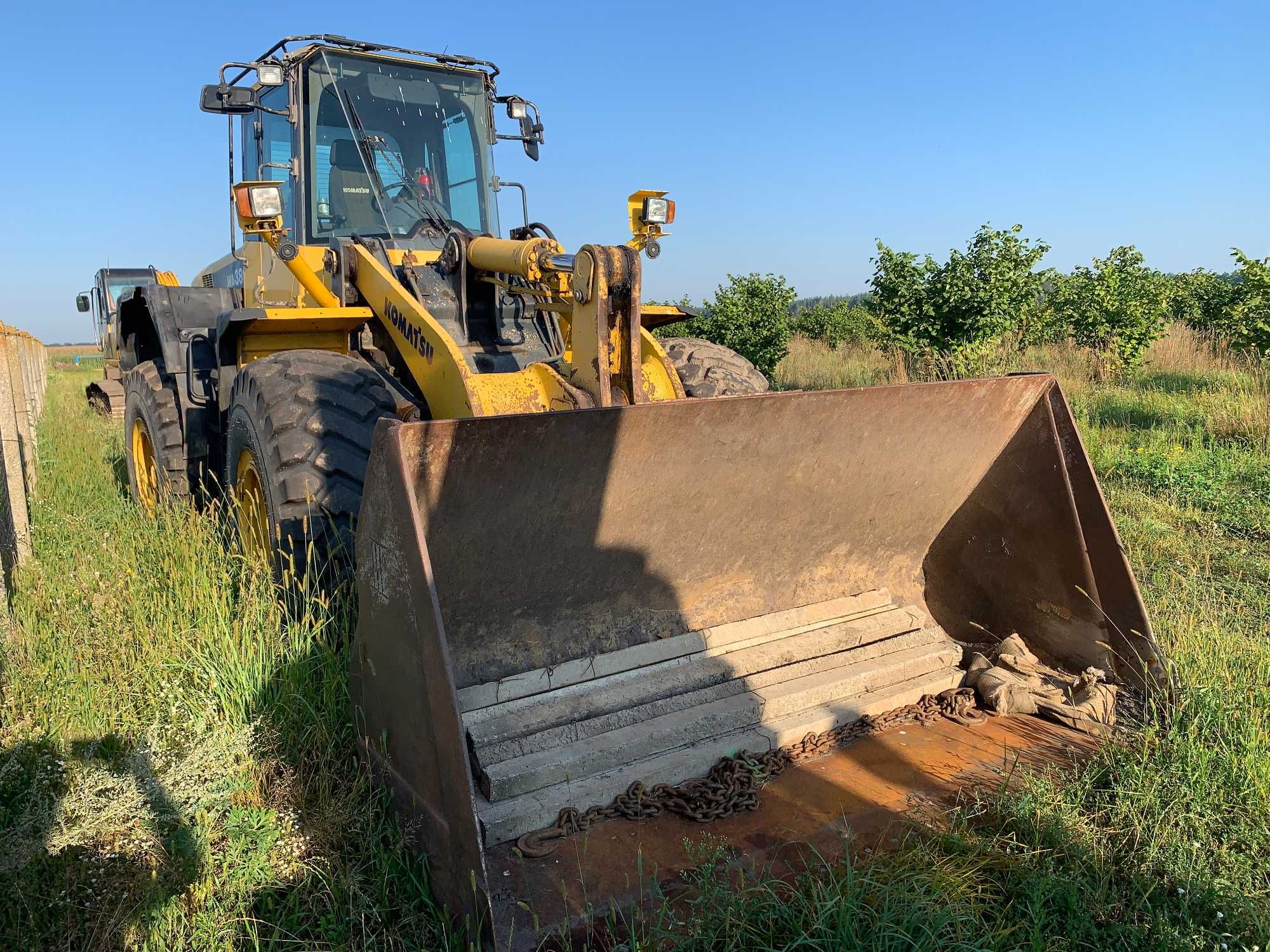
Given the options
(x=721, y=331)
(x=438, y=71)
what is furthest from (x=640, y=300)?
(x=721, y=331)

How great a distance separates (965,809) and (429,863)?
64.4 inches

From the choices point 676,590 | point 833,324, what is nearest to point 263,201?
point 676,590

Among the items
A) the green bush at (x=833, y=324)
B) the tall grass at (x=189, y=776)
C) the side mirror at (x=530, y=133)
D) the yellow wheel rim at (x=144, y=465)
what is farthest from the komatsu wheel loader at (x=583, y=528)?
the green bush at (x=833, y=324)

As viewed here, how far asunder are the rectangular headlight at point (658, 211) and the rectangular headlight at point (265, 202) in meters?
1.86

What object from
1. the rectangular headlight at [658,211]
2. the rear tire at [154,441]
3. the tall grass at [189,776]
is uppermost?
the rectangular headlight at [658,211]

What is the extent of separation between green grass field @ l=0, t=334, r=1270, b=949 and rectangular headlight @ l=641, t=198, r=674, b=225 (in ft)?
8.58

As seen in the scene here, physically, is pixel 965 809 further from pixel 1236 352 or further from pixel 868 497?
pixel 1236 352

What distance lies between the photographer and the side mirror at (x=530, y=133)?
5.73 metres

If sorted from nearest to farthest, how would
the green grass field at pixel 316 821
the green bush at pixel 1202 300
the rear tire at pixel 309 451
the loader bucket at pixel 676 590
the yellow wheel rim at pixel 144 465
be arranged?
the green grass field at pixel 316 821, the loader bucket at pixel 676 590, the rear tire at pixel 309 451, the yellow wheel rim at pixel 144 465, the green bush at pixel 1202 300

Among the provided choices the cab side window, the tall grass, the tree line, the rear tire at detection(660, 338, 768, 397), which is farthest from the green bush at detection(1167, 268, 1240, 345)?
the tall grass

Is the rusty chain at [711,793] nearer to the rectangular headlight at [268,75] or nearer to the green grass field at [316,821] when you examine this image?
the green grass field at [316,821]

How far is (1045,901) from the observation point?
7.84ft

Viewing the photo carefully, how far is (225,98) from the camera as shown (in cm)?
452

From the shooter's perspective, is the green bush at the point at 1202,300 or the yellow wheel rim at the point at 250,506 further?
the green bush at the point at 1202,300
